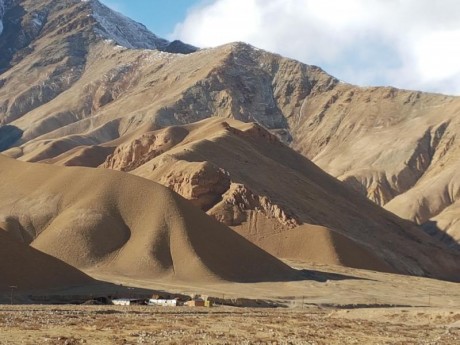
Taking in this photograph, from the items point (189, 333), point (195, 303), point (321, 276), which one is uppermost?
point (321, 276)

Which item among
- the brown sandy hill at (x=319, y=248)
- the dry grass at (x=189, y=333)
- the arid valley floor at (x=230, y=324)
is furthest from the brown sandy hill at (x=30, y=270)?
the brown sandy hill at (x=319, y=248)

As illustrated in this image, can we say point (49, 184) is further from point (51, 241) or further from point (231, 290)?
point (231, 290)

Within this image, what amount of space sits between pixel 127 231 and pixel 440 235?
96.2 metres

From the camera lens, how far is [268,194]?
135 meters

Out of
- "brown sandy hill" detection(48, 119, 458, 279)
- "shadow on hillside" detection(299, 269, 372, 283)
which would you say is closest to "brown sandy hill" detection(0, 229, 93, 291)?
"shadow on hillside" detection(299, 269, 372, 283)

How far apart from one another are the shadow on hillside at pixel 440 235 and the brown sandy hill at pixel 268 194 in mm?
17679

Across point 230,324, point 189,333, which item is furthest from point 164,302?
point 189,333

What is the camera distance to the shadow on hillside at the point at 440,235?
551 ft

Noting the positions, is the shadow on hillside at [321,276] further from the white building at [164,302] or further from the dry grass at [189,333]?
the dry grass at [189,333]

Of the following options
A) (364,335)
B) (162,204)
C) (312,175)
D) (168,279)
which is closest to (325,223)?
(312,175)

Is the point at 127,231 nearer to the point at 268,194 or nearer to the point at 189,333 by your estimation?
the point at 268,194

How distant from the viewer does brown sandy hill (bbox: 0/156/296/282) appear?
92125mm

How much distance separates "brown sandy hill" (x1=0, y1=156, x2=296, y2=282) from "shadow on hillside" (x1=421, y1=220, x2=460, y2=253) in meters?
76.6

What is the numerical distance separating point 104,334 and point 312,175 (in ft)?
431
